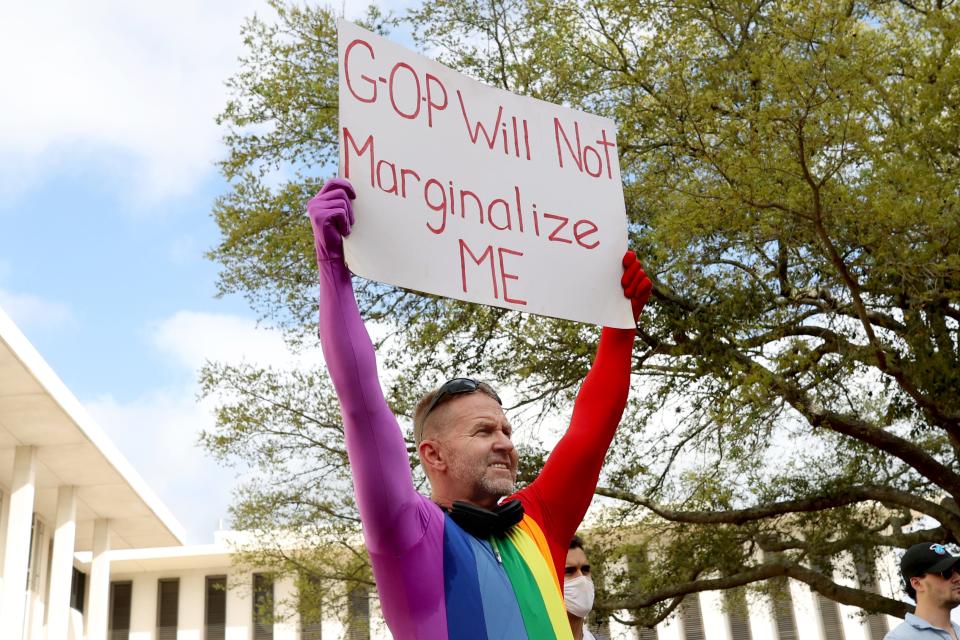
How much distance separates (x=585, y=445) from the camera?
10.2 ft

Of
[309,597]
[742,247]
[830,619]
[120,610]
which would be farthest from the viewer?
[120,610]

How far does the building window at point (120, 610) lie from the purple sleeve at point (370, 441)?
1599 inches

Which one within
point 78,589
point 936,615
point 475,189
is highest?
point 78,589

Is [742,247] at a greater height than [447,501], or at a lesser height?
greater

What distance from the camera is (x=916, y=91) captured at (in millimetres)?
10297

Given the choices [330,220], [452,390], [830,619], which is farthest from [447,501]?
[830,619]

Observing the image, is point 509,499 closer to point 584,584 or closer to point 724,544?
point 584,584

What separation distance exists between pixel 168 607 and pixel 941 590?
38667 mm

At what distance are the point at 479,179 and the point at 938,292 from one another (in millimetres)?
8057

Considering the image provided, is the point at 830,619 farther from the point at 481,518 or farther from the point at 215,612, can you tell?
the point at 481,518

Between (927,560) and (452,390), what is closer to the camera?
(452,390)

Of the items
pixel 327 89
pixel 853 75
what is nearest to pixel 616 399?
pixel 853 75

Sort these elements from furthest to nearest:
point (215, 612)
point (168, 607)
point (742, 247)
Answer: point (168, 607), point (215, 612), point (742, 247)

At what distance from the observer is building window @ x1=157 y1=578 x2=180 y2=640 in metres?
39.9
